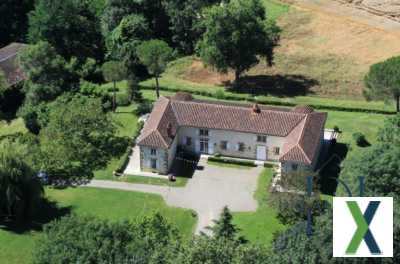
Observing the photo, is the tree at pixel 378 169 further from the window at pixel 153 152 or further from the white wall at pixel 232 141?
Result: the window at pixel 153 152

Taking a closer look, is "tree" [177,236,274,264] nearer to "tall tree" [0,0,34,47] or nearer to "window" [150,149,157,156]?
"window" [150,149,157,156]

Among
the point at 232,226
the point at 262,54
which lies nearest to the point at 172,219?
the point at 232,226

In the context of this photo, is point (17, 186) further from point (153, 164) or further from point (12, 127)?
point (12, 127)

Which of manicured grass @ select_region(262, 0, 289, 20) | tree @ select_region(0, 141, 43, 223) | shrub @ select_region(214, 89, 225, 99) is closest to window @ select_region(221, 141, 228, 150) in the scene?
shrub @ select_region(214, 89, 225, 99)

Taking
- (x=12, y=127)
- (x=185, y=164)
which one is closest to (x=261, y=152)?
(x=185, y=164)

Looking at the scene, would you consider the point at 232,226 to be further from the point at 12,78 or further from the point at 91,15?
the point at 91,15
